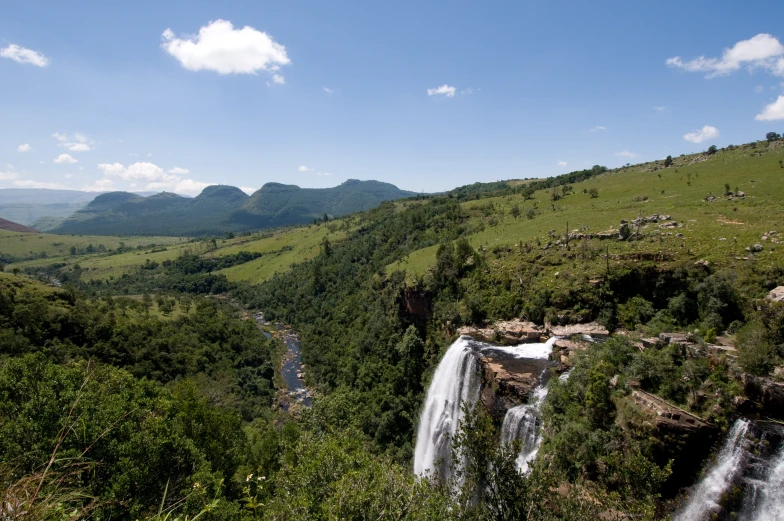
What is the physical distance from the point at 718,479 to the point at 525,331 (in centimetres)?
2188

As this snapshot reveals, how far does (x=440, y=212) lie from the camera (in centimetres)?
11156

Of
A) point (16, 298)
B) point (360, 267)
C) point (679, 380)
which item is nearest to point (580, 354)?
point (679, 380)

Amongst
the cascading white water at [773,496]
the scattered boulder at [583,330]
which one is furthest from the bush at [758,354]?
the scattered boulder at [583,330]

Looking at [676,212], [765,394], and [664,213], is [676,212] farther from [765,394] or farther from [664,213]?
[765,394]

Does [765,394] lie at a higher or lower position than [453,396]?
higher

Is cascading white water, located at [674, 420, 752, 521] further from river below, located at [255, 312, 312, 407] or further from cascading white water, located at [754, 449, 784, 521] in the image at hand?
river below, located at [255, 312, 312, 407]

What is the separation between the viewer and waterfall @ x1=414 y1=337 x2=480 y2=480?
3584 centimetres

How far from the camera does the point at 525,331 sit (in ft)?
130

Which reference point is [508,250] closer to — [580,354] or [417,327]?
[417,327]

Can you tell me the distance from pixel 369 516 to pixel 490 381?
21985 mm

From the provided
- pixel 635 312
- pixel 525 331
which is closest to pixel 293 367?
pixel 525 331

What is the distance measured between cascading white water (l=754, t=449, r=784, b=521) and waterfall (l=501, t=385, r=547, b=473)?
12.0 metres

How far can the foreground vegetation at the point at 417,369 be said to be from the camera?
15195 mm

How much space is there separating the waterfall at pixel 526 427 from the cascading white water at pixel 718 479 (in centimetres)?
958
